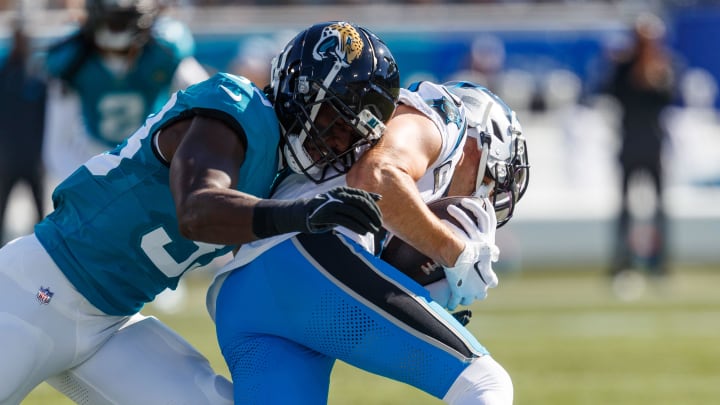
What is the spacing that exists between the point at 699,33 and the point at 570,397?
8.68 meters

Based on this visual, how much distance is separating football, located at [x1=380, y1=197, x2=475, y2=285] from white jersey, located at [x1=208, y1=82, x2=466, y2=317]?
8 centimetres

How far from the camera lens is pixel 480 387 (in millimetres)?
3160

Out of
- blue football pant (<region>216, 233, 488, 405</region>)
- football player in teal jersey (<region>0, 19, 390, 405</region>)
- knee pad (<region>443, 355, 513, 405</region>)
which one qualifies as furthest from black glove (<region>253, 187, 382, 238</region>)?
knee pad (<region>443, 355, 513, 405</region>)

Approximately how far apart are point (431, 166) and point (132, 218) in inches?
33.6

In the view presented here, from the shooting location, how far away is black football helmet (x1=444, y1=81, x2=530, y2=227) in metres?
3.76

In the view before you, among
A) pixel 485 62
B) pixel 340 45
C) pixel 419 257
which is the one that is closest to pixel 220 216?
pixel 340 45

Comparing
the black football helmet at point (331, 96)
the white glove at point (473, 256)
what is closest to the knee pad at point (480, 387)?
the white glove at point (473, 256)

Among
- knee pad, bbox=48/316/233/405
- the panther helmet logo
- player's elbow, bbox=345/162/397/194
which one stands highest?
the panther helmet logo

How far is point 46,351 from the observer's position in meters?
3.43

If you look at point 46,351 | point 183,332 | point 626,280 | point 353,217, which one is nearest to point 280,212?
point 353,217

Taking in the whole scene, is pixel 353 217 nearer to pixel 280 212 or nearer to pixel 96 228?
pixel 280 212

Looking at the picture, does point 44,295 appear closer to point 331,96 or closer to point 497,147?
point 331,96

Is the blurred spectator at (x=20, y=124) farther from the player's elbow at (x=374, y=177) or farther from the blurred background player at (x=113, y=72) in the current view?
the player's elbow at (x=374, y=177)

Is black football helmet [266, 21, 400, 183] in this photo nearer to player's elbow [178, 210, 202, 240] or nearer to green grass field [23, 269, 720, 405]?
player's elbow [178, 210, 202, 240]
